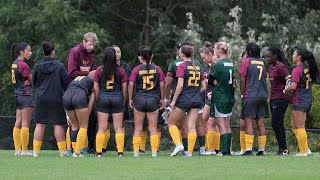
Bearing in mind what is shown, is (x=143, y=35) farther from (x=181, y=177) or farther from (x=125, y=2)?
(x=181, y=177)

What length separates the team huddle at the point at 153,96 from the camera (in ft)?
62.8

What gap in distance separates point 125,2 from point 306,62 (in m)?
17.6

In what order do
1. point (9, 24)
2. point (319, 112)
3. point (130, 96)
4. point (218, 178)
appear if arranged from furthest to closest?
point (9, 24), point (319, 112), point (130, 96), point (218, 178)

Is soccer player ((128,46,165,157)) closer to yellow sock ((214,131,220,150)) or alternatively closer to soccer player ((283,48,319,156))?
yellow sock ((214,131,220,150))

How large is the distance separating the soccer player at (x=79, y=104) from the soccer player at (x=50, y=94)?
22 centimetres

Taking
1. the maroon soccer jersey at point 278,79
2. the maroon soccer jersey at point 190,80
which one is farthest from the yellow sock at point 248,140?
the maroon soccer jersey at point 190,80

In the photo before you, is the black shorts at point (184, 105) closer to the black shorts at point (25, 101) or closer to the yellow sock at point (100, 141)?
the yellow sock at point (100, 141)

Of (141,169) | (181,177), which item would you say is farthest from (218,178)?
(141,169)

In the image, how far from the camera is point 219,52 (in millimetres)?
19719

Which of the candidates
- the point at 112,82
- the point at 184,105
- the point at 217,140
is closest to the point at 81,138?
the point at 112,82

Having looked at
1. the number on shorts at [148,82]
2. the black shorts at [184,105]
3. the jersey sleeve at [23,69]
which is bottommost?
the black shorts at [184,105]

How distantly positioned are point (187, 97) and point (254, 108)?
138 cm

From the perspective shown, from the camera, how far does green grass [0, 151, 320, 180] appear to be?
49.2 feet

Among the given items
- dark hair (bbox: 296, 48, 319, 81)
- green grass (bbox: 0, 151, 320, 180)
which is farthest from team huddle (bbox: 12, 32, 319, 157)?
green grass (bbox: 0, 151, 320, 180)
